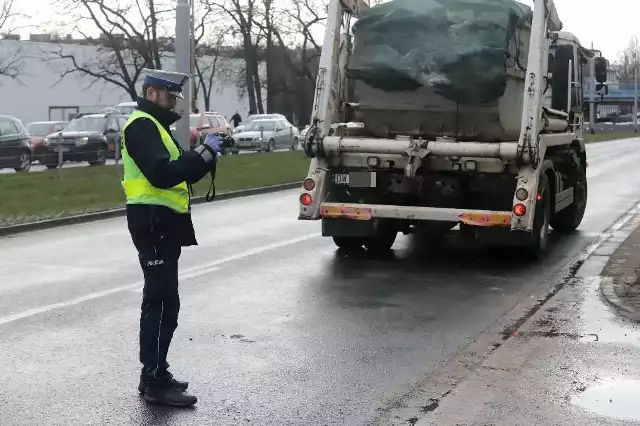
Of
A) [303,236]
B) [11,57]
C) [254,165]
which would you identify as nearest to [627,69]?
[11,57]

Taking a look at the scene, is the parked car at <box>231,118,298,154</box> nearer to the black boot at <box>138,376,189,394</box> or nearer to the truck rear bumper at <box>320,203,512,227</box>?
the truck rear bumper at <box>320,203,512,227</box>

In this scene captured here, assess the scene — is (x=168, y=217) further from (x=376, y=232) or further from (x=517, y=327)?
(x=376, y=232)

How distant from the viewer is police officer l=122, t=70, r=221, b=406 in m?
5.17

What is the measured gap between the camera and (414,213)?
31.9 feet

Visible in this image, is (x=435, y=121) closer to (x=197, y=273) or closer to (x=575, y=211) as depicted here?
(x=197, y=273)

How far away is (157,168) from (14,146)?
20.8 meters

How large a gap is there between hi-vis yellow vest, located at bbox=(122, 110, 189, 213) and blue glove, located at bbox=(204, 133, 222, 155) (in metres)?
0.20

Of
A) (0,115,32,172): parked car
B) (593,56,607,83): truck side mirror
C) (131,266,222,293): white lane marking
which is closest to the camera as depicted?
(131,266,222,293): white lane marking

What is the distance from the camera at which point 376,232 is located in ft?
35.1

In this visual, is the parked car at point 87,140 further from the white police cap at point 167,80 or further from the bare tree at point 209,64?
the bare tree at point 209,64

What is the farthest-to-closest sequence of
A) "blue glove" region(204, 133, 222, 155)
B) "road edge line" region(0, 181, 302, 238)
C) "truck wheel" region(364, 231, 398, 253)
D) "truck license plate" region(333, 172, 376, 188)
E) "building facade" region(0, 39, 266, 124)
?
"building facade" region(0, 39, 266, 124) < "road edge line" region(0, 181, 302, 238) < "truck wheel" region(364, 231, 398, 253) < "truck license plate" region(333, 172, 376, 188) < "blue glove" region(204, 133, 222, 155)

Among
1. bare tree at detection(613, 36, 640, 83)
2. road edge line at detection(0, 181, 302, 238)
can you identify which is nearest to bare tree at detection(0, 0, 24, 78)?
road edge line at detection(0, 181, 302, 238)

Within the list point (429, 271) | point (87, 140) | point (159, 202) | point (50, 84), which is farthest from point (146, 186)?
point (50, 84)

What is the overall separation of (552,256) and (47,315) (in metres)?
6.21
